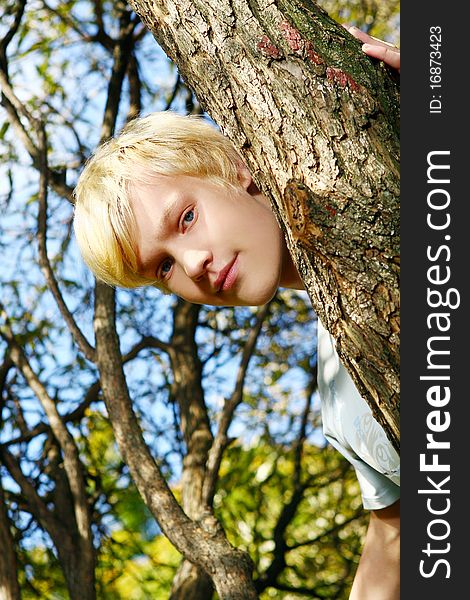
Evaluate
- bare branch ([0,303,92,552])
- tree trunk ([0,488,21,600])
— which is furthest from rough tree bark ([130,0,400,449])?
tree trunk ([0,488,21,600])

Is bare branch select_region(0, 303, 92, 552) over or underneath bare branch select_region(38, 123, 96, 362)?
underneath

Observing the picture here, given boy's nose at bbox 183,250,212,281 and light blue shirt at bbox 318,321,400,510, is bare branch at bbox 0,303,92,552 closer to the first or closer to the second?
light blue shirt at bbox 318,321,400,510

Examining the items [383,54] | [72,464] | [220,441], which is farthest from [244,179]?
[72,464]

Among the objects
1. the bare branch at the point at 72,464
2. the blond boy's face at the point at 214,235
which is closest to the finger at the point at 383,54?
the blond boy's face at the point at 214,235

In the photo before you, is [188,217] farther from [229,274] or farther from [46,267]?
[46,267]

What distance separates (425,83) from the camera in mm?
956

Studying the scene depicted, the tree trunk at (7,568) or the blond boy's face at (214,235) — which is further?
the tree trunk at (7,568)

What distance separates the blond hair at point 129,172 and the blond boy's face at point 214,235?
0.02m

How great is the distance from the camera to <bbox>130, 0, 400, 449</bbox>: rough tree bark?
0.93 m

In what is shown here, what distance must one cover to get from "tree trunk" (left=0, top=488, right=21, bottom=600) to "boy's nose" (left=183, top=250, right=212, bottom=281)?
128 cm

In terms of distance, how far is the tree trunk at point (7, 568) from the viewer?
7.43 feet

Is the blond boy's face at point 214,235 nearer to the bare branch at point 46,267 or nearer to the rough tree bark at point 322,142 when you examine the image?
the rough tree bark at point 322,142

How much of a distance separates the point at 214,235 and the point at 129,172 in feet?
0.68

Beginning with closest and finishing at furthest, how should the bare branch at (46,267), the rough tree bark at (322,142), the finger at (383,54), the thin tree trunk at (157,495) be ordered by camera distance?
the rough tree bark at (322,142)
the finger at (383,54)
the thin tree trunk at (157,495)
the bare branch at (46,267)
